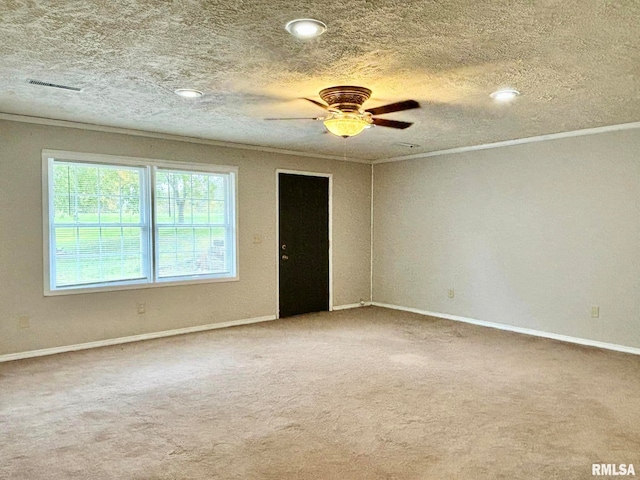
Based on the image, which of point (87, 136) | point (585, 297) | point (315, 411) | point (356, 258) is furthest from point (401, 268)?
point (87, 136)

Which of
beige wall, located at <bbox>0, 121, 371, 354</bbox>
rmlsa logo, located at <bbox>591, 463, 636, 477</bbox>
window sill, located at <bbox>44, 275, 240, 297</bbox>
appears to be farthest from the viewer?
window sill, located at <bbox>44, 275, 240, 297</bbox>

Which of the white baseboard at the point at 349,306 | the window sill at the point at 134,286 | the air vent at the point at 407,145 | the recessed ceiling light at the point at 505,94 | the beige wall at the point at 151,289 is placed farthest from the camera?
the white baseboard at the point at 349,306

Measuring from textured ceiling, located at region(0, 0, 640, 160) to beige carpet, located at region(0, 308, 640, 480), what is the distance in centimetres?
229

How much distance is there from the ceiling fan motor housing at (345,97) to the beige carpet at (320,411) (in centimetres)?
216

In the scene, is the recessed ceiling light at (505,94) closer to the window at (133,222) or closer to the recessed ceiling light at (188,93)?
the recessed ceiling light at (188,93)

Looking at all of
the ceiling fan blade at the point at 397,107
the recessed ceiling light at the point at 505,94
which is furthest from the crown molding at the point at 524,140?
the ceiling fan blade at the point at 397,107

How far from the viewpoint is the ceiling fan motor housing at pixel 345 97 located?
10.9 ft

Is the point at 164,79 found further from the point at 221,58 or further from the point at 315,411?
the point at 315,411

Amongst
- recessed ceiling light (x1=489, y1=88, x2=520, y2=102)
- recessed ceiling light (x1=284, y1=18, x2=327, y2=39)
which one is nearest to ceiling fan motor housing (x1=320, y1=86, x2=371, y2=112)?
recessed ceiling light (x1=284, y1=18, x2=327, y2=39)

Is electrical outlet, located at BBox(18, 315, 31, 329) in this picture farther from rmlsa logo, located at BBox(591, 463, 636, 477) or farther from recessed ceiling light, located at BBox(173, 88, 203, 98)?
rmlsa logo, located at BBox(591, 463, 636, 477)

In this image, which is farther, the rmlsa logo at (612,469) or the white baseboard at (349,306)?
the white baseboard at (349,306)

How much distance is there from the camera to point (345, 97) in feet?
11.0

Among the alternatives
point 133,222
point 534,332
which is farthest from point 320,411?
point 534,332

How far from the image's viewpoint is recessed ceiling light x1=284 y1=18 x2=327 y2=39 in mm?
2297
